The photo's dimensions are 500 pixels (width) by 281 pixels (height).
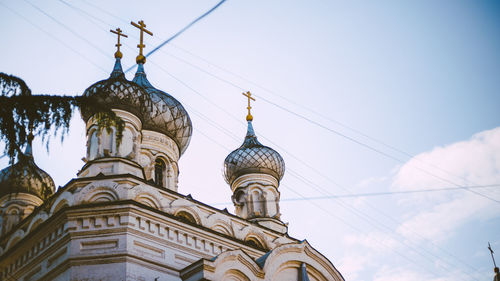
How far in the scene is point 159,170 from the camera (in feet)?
57.9

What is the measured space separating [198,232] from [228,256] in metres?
2.31

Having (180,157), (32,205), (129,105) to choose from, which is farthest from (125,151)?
(32,205)

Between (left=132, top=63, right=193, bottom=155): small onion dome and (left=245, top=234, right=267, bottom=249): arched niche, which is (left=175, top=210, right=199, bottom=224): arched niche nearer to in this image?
(left=245, top=234, right=267, bottom=249): arched niche

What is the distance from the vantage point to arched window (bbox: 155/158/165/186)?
17520 mm

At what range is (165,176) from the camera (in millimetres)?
17500

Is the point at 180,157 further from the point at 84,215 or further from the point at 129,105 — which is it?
the point at 84,215

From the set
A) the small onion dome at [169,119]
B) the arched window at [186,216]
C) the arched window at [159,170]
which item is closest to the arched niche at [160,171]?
the arched window at [159,170]

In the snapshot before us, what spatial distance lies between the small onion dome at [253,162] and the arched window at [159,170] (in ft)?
8.00

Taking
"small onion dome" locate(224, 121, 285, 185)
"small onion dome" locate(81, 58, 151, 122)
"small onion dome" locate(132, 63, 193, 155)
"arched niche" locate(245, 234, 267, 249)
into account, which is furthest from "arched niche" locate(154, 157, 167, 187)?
"arched niche" locate(245, 234, 267, 249)

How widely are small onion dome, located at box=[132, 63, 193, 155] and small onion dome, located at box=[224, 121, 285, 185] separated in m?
1.56

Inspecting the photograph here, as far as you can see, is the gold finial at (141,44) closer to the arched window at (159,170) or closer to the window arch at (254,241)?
the arched window at (159,170)

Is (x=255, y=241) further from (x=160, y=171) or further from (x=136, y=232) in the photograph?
(x=136, y=232)

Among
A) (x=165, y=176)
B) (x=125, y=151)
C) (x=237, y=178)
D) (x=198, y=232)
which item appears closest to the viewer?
(x=198, y=232)

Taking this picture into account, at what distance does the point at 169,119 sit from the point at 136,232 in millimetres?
6153
